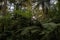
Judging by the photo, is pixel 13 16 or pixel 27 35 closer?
pixel 27 35

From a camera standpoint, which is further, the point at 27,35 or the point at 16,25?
the point at 16,25

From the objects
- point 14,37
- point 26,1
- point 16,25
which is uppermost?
point 26,1

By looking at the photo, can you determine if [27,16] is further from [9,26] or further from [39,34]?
[39,34]

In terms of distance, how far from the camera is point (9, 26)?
2.84 metres

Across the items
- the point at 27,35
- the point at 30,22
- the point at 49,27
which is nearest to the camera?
the point at 49,27

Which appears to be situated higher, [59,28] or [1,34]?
[59,28]

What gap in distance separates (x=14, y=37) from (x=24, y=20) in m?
0.37

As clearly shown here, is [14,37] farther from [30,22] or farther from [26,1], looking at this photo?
[26,1]

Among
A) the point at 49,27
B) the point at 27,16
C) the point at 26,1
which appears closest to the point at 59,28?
the point at 49,27

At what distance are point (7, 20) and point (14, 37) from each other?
0.40 m

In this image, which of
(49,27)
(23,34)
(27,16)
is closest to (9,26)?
(27,16)

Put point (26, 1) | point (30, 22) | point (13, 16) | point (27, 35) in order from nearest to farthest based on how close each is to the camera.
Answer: point (27, 35)
point (30, 22)
point (13, 16)
point (26, 1)

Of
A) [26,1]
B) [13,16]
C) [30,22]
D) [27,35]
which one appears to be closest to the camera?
[27,35]

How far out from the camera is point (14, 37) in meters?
2.67
